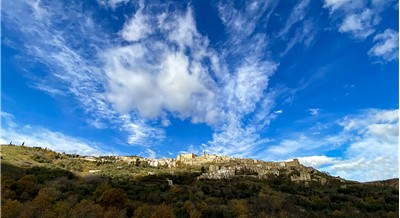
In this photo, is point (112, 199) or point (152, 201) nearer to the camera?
point (112, 199)

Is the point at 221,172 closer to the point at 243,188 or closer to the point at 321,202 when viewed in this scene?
the point at 243,188

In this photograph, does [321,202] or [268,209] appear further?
[321,202]

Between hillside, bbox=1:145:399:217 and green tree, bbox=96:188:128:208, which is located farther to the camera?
green tree, bbox=96:188:128:208

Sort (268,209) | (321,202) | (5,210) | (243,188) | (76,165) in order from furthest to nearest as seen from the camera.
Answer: (76,165) < (243,188) < (321,202) < (268,209) < (5,210)

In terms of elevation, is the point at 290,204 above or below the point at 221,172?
below

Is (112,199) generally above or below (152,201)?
below

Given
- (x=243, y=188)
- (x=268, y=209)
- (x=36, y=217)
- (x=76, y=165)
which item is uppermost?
(x=76, y=165)

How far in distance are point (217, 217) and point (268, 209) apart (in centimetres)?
654

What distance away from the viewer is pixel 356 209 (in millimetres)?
38219

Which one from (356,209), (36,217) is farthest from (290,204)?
(36,217)

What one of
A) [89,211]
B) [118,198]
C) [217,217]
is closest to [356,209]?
[217,217]

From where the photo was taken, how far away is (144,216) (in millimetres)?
30344

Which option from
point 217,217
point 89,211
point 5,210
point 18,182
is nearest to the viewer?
point 5,210

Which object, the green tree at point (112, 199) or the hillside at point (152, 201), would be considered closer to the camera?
the hillside at point (152, 201)
